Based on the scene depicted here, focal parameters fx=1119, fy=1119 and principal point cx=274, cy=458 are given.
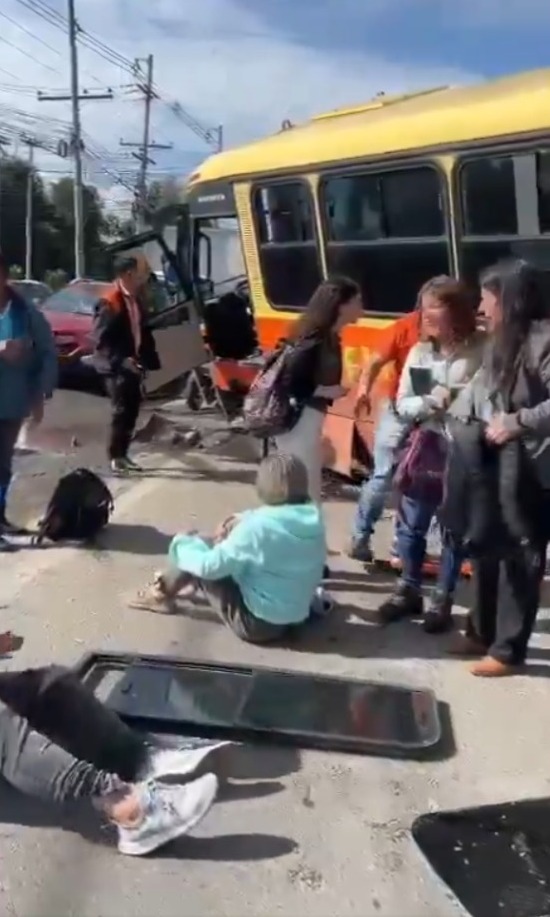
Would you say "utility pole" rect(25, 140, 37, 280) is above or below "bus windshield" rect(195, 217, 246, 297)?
above

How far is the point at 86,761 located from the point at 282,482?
156cm

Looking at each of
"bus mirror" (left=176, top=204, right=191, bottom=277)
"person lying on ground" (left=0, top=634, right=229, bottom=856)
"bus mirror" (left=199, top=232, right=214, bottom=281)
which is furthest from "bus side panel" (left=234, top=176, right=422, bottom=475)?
"person lying on ground" (left=0, top=634, right=229, bottom=856)

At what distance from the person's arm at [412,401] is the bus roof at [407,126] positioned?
1.90 m

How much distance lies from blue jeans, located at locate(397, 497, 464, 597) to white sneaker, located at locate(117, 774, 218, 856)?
77.1 inches

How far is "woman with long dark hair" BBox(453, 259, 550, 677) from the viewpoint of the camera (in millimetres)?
4223

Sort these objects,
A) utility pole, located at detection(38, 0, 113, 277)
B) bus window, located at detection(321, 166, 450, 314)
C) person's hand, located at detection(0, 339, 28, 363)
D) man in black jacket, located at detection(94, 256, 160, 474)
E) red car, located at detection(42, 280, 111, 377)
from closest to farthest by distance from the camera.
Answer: person's hand, located at detection(0, 339, 28, 363)
bus window, located at detection(321, 166, 450, 314)
man in black jacket, located at detection(94, 256, 160, 474)
red car, located at detection(42, 280, 111, 377)
utility pole, located at detection(38, 0, 113, 277)

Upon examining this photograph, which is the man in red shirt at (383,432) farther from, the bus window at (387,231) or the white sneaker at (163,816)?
the white sneaker at (163,816)

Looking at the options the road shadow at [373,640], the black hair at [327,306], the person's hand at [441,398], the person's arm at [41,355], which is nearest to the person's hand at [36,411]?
the person's arm at [41,355]

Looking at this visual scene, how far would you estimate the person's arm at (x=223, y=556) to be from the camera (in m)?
4.58

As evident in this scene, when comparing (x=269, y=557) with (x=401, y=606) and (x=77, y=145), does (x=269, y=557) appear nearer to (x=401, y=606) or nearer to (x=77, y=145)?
(x=401, y=606)

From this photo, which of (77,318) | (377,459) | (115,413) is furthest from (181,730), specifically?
(77,318)

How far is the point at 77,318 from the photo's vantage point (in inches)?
633

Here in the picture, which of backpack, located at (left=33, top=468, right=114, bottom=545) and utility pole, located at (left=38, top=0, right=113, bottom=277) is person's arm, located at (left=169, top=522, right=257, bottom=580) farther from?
utility pole, located at (left=38, top=0, right=113, bottom=277)

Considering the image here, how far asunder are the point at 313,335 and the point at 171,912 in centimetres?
298
